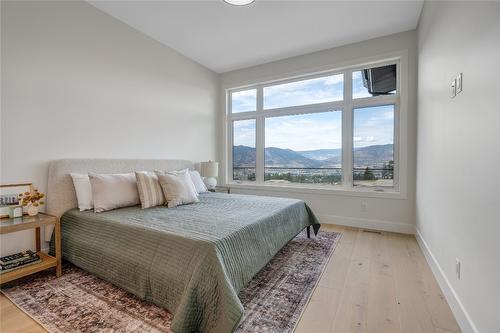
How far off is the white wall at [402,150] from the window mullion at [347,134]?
0.23 m

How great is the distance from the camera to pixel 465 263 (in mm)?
1453

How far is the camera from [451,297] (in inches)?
64.2

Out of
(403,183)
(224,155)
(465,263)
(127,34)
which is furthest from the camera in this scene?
(224,155)

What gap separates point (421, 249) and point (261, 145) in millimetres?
2794

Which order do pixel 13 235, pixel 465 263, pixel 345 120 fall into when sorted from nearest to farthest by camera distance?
pixel 465 263 < pixel 13 235 < pixel 345 120

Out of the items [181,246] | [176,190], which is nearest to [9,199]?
[176,190]

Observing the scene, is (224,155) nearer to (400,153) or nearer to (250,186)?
(250,186)

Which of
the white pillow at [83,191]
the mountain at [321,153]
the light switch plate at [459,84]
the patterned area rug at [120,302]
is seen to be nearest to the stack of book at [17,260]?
the patterned area rug at [120,302]

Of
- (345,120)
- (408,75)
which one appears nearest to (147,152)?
(345,120)

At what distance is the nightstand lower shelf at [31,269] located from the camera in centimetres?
173

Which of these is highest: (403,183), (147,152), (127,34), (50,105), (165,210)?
(127,34)

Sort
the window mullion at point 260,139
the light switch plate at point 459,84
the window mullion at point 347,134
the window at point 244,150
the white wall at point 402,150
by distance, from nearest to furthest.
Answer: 1. the light switch plate at point 459,84
2. the white wall at point 402,150
3. the window mullion at point 347,134
4. the window mullion at point 260,139
5. the window at point 244,150

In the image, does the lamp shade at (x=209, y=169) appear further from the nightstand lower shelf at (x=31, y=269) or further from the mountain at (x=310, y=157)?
the nightstand lower shelf at (x=31, y=269)

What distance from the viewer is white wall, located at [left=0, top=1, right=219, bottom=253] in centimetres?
210
